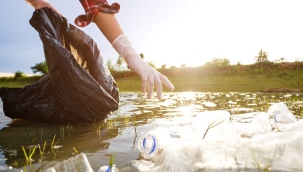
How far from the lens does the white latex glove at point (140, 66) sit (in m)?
3.12

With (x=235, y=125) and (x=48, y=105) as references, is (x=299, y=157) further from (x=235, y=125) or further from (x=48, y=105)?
(x=48, y=105)

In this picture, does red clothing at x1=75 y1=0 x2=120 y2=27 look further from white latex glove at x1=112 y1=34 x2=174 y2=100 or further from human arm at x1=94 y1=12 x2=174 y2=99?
white latex glove at x1=112 y1=34 x2=174 y2=100

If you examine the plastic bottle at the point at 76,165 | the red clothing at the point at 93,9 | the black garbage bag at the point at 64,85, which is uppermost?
the red clothing at the point at 93,9

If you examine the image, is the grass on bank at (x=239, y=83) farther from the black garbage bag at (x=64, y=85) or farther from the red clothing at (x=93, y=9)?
the red clothing at (x=93, y=9)

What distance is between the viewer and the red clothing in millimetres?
3373

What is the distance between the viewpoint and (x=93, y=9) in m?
3.38

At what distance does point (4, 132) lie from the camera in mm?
3025

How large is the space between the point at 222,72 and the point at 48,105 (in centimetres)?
1979

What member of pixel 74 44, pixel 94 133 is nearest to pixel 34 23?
pixel 74 44

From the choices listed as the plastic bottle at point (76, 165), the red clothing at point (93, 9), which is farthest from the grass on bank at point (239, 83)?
the plastic bottle at point (76, 165)

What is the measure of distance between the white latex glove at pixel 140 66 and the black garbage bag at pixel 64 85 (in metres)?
0.43

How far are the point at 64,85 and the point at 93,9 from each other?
101cm

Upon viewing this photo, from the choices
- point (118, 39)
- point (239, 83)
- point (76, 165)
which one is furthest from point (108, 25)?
point (239, 83)

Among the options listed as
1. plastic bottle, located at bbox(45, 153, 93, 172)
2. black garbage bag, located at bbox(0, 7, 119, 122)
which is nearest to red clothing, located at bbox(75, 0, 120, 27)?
black garbage bag, located at bbox(0, 7, 119, 122)
